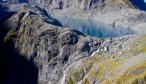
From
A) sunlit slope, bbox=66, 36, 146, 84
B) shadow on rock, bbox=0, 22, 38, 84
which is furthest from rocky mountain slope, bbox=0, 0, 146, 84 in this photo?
shadow on rock, bbox=0, 22, 38, 84

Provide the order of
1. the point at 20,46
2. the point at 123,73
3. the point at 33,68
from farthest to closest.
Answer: the point at 20,46 → the point at 33,68 → the point at 123,73

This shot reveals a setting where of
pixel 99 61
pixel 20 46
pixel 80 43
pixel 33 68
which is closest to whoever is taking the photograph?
pixel 99 61

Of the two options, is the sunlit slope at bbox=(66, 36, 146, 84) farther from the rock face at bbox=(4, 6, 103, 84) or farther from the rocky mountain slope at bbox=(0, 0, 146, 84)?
the rock face at bbox=(4, 6, 103, 84)

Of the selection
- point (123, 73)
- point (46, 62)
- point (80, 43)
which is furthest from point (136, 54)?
point (46, 62)

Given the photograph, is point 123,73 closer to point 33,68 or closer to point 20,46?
point 33,68

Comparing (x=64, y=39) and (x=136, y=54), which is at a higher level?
(x=136, y=54)

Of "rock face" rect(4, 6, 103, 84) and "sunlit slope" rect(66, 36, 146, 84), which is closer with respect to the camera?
"sunlit slope" rect(66, 36, 146, 84)

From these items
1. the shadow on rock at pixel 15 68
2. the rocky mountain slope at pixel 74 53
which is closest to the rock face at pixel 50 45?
the rocky mountain slope at pixel 74 53
